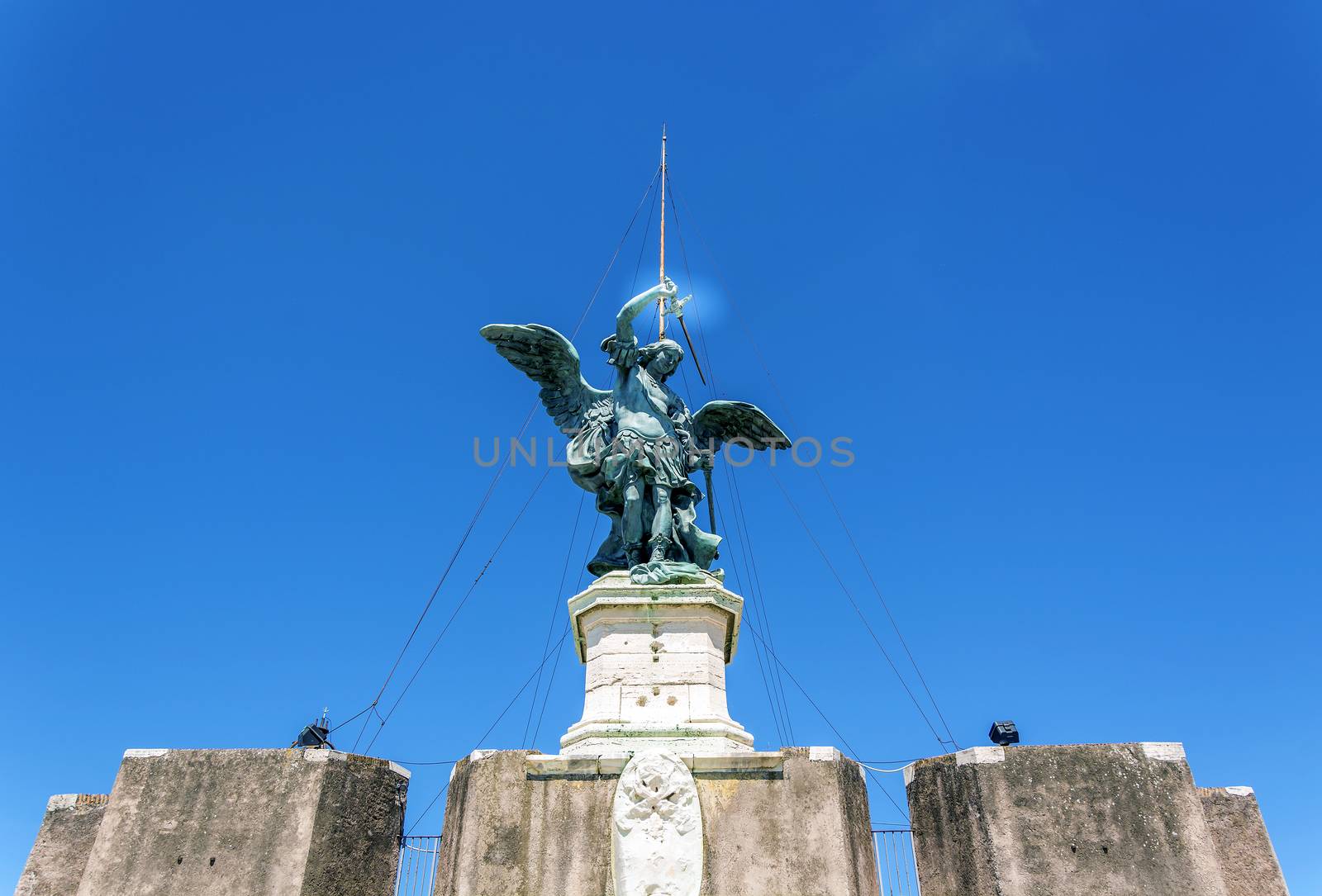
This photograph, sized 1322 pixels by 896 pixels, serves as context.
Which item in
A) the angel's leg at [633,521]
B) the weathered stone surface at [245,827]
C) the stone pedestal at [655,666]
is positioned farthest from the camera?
the angel's leg at [633,521]

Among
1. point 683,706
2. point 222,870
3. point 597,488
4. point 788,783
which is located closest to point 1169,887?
point 788,783

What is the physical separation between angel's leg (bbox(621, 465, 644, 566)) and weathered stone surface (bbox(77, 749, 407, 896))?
10.8 feet

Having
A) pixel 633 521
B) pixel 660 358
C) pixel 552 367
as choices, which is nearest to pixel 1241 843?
pixel 633 521

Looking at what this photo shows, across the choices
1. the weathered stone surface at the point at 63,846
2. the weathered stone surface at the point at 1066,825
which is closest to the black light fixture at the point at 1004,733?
the weathered stone surface at the point at 1066,825

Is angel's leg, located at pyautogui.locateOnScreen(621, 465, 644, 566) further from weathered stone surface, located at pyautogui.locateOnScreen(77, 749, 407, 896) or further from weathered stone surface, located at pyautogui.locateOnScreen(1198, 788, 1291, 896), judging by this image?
weathered stone surface, located at pyautogui.locateOnScreen(1198, 788, 1291, 896)

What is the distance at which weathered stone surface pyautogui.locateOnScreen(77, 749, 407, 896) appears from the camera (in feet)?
29.2

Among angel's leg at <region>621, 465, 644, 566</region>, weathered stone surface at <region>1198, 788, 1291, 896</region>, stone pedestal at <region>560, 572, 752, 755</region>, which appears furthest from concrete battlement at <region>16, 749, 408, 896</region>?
weathered stone surface at <region>1198, 788, 1291, 896</region>

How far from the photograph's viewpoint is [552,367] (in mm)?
11266

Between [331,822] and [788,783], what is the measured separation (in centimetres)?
418

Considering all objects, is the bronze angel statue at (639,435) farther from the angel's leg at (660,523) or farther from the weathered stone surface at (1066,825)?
the weathered stone surface at (1066,825)

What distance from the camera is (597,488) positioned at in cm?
1097

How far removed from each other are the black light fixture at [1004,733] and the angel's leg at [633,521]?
3.89 m

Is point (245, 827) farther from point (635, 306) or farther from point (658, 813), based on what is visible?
point (635, 306)

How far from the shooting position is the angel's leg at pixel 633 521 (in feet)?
34.5
